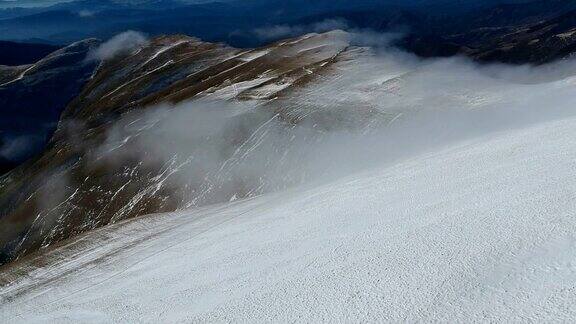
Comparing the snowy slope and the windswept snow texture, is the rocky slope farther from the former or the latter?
the snowy slope

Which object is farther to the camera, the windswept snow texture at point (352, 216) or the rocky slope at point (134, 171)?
the rocky slope at point (134, 171)

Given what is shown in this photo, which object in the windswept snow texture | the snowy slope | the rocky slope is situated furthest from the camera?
the rocky slope

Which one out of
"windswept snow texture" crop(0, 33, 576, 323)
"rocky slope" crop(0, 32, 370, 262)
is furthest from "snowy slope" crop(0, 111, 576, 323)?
"rocky slope" crop(0, 32, 370, 262)

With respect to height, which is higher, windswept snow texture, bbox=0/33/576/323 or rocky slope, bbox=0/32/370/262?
windswept snow texture, bbox=0/33/576/323

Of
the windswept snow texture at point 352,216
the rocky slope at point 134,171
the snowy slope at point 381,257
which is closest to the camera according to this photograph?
the snowy slope at point 381,257

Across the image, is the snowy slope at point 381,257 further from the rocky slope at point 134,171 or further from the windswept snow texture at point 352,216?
the rocky slope at point 134,171

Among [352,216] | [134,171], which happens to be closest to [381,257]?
[352,216]

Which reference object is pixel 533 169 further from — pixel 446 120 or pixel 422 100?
pixel 422 100

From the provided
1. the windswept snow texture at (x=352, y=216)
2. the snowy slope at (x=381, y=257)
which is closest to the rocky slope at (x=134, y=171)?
the windswept snow texture at (x=352, y=216)
